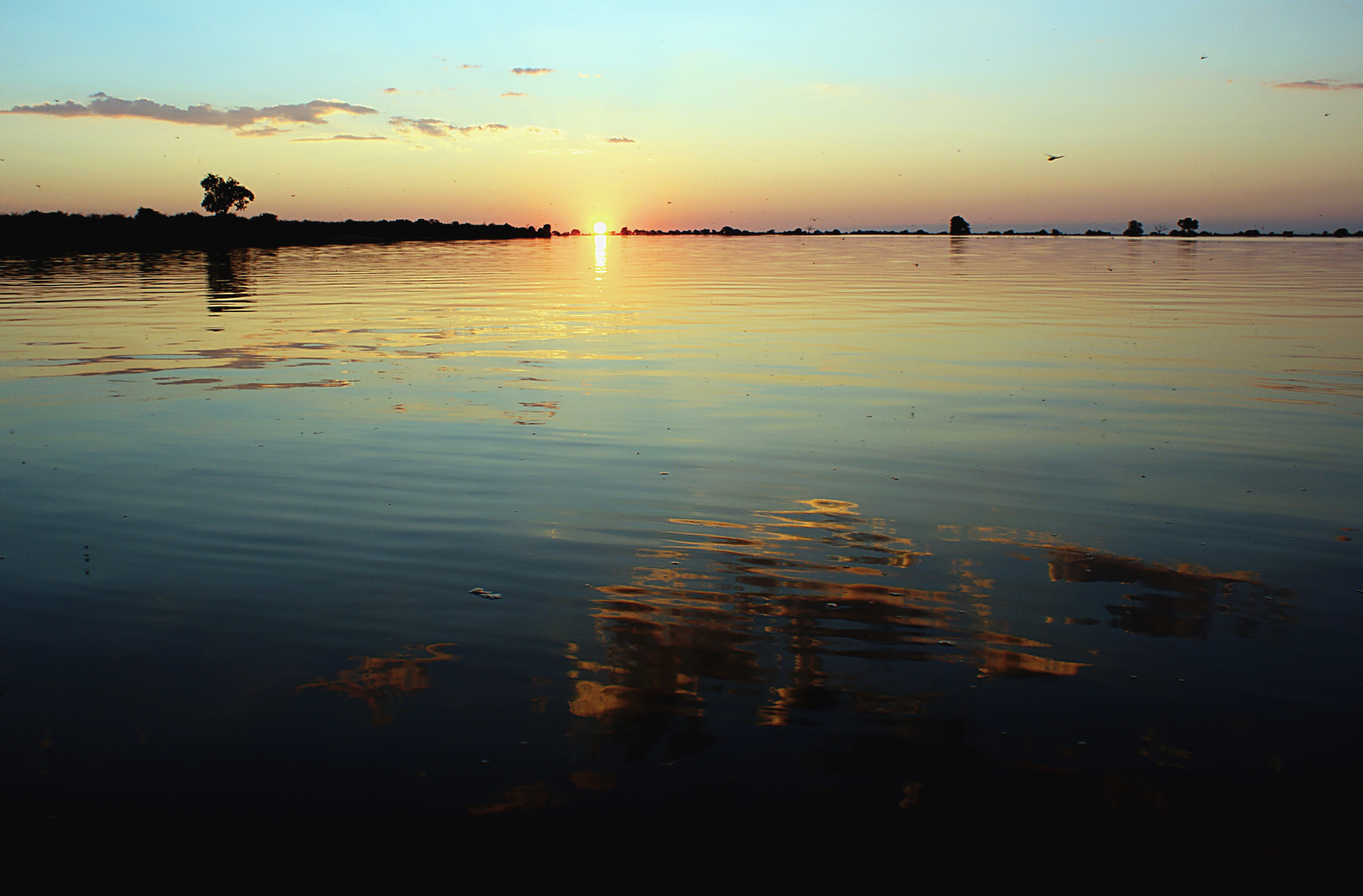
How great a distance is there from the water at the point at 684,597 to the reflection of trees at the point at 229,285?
17.7 m

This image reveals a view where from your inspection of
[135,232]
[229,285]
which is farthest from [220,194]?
[229,285]

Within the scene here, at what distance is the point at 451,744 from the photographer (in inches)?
200

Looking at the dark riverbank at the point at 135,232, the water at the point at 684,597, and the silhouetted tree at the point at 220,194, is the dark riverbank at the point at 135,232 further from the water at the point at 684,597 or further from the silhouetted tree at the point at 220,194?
the water at the point at 684,597

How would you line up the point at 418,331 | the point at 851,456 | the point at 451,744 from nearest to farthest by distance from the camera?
1. the point at 451,744
2. the point at 851,456
3. the point at 418,331

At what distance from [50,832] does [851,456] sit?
9022mm

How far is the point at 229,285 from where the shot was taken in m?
46.5

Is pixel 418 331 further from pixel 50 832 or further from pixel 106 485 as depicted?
pixel 50 832

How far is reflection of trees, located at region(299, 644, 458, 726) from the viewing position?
18.2 feet

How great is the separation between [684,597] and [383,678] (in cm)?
235

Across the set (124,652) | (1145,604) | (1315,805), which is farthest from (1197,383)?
(124,652)

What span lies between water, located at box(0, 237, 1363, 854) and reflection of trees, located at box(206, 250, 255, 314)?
17702 millimetres

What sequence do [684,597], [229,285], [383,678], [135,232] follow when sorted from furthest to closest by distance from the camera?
[135,232] → [229,285] → [684,597] → [383,678]

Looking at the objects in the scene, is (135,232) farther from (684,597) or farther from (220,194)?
(684,597)

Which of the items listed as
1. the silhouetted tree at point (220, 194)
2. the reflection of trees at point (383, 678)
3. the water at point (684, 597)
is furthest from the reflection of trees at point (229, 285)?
the silhouetted tree at point (220, 194)
